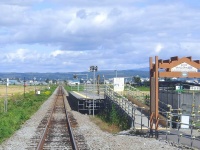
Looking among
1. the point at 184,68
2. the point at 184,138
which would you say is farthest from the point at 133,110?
the point at 184,138

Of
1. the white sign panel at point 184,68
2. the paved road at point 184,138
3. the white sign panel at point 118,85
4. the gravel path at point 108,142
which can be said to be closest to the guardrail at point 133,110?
the white sign panel at point 118,85

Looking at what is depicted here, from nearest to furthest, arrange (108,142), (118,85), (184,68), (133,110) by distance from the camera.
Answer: (108,142) < (184,68) < (133,110) < (118,85)

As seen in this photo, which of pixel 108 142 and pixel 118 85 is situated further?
pixel 118 85

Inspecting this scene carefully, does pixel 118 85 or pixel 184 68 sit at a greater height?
pixel 184 68

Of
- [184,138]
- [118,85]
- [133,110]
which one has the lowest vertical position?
[184,138]

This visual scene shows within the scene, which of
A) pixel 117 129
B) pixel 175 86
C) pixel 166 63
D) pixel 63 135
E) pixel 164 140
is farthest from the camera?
pixel 175 86

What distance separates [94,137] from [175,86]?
29.3 ft

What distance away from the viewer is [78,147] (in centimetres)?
1700

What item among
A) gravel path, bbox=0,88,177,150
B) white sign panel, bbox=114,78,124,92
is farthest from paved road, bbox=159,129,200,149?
white sign panel, bbox=114,78,124,92

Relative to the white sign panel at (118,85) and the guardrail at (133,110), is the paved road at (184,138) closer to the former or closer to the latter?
the guardrail at (133,110)

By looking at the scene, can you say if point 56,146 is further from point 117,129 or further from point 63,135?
point 117,129

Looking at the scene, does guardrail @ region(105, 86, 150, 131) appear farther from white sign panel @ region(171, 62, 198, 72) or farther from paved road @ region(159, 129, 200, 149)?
white sign panel @ region(171, 62, 198, 72)

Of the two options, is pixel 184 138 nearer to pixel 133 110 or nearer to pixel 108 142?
pixel 108 142

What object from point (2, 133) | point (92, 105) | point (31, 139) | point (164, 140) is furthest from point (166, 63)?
point (92, 105)
